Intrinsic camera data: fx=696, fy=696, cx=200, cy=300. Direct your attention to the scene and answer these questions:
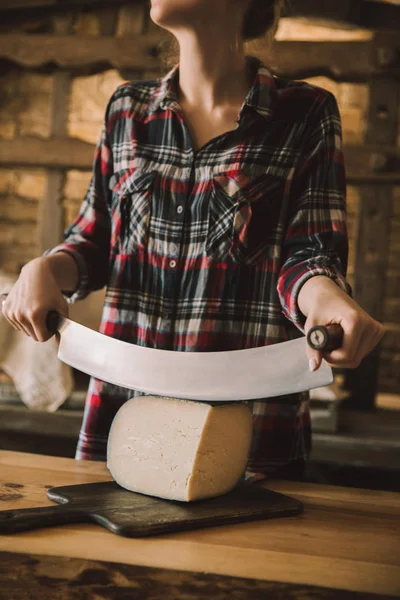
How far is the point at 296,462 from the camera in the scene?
4.10 feet

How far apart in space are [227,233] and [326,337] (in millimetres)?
423

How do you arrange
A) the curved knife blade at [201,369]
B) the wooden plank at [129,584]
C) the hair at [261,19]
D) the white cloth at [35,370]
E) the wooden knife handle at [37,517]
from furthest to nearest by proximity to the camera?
1. the white cloth at [35,370]
2. the hair at [261,19]
3. the curved knife blade at [201,369]
4. the wooden knife handle at [37,517]
5. the wooden plank at [129,584]

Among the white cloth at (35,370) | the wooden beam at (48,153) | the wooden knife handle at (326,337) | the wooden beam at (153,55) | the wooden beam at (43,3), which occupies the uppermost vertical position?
the wooden beam at (43,3)

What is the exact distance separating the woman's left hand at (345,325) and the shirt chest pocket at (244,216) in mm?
277

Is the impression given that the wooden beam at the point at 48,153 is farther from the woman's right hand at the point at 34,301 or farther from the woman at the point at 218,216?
the woman's right hand at the point at 34,301

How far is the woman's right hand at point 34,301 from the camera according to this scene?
1094 mm

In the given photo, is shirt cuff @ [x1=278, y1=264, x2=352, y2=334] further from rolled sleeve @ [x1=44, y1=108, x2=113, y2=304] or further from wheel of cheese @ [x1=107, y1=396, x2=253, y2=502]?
rolled sleeve @ [x1=44, y1=108, x2=113, y2=304]

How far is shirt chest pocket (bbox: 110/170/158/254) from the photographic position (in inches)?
50.2

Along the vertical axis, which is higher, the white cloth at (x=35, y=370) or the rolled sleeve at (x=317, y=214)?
the rolled sleeve at (x=317, y=214)

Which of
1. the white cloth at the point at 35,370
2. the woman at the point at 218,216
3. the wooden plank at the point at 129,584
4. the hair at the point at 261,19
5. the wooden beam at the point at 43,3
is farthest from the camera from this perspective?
the wooden beam at the point at 43,3

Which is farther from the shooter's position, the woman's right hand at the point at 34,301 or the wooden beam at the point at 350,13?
the wooden beam at the point at 350,13

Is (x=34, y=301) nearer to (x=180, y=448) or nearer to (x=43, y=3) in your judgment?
(x=180, y=448)

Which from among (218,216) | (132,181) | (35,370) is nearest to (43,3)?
(35,370)

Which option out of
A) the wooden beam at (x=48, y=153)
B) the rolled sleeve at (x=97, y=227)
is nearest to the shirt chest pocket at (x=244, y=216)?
the rolled sleeve at (x=97, y=227)
